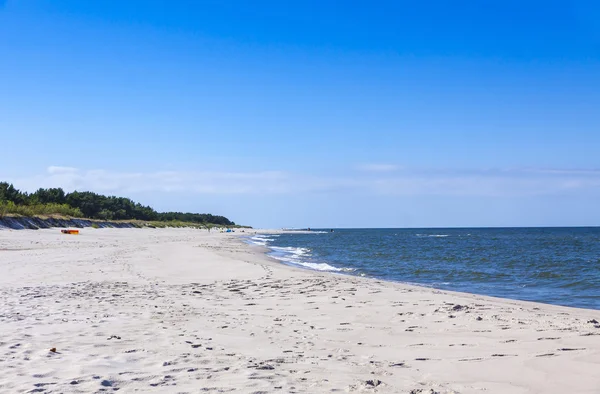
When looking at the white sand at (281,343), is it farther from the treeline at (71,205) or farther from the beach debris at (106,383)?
the treeline at (71,205)

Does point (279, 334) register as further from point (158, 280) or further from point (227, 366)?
point (158, 280)

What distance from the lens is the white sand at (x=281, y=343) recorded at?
5254 mm

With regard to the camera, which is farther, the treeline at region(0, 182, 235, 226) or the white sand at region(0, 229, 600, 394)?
the treeline at region(0, 182, 235, 226)

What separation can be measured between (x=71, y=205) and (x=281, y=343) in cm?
9104

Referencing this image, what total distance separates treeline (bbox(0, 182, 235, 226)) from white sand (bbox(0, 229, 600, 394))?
152ft

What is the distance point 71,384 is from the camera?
16.5 ft

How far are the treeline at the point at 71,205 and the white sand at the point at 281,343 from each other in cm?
4635

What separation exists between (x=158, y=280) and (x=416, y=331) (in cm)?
995

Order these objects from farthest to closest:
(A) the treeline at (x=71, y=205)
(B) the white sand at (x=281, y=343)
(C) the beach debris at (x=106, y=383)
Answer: (A) the treeline at (x=71, y=205) < (B) the white sand at (x=281, y=343) < (C) the beach debris at (x=106, y=383)

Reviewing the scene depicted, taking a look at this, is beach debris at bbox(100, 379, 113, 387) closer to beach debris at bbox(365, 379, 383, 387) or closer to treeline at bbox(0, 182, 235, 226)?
beach debris at bbox(365, 379, 383, 387)

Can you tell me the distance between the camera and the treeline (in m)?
61.9

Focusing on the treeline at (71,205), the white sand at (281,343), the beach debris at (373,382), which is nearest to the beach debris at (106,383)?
the white sand at (281,343)

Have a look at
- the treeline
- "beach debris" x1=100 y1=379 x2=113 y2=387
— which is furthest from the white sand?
the treeline

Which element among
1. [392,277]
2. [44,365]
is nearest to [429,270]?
[392,277]
